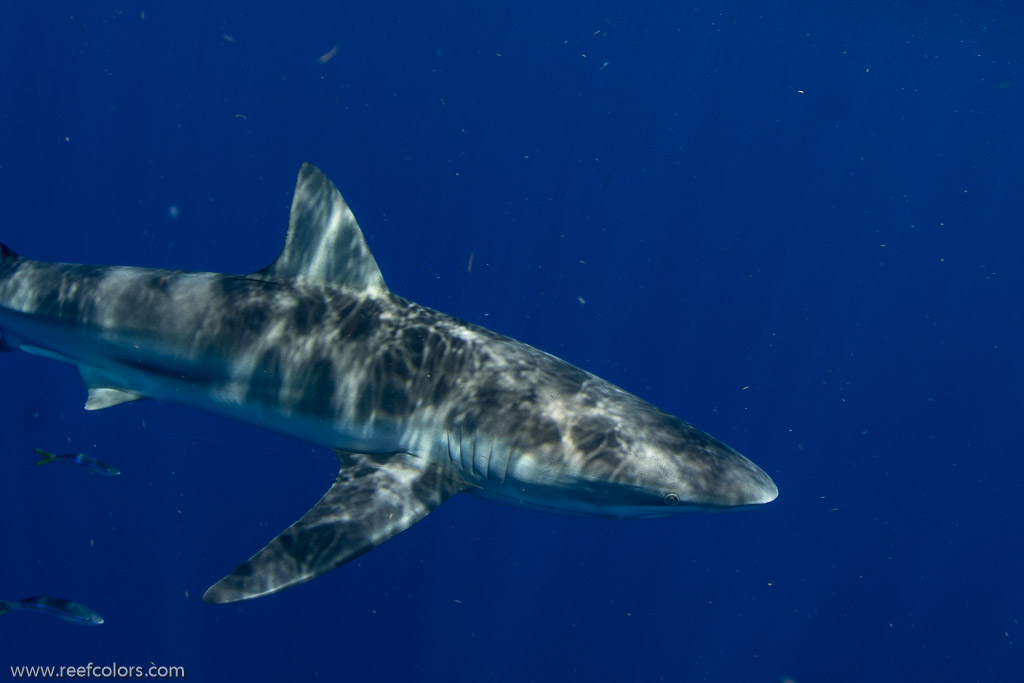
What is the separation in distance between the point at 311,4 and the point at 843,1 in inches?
983

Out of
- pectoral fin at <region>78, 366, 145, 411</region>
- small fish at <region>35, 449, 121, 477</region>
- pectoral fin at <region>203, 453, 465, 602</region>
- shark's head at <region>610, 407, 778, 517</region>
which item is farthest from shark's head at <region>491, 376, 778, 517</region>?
small fish at <region>35, 449, 121, 477</region>

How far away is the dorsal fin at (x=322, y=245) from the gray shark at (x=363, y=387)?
0.01 meters

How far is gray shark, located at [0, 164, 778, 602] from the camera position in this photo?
4430mm

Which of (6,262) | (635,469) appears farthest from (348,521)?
(6,262)

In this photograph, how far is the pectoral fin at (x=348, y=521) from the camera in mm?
3822

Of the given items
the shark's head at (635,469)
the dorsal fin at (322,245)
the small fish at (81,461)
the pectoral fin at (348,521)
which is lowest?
the small fish at (81,461)

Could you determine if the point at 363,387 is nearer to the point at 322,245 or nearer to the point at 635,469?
the point at 322,245

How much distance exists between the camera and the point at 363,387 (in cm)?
489

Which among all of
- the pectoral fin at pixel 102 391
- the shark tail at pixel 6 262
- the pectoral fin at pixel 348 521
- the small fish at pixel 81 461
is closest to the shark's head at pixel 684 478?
the pectoral fin at pixel 348 521

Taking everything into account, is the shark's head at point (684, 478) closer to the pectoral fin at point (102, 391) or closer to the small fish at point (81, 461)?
the pectoral fin at point (102, 391)

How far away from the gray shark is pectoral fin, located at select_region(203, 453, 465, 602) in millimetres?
13

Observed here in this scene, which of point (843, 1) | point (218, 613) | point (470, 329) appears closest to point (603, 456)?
point (470, 329)

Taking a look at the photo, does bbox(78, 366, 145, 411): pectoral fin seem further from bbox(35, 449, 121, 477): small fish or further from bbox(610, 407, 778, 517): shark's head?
bbox(610, 407, 778, 517): shark's head

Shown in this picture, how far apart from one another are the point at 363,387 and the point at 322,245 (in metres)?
1.20
